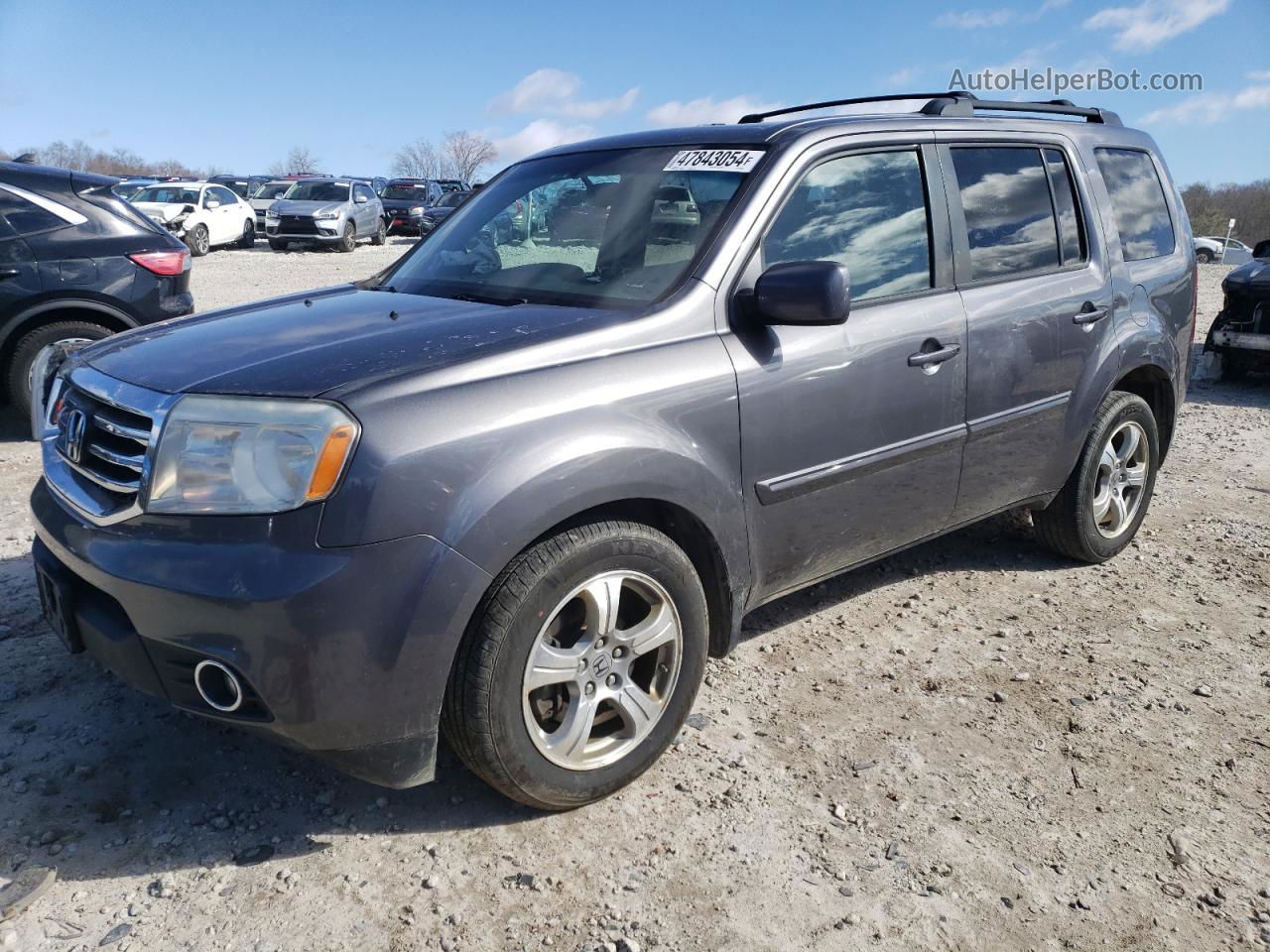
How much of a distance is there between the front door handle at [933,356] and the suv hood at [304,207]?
74.3ft

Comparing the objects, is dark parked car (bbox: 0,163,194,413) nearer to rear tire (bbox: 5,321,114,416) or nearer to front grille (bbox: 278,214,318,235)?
rear tire (bbox: 5,321,114,416)

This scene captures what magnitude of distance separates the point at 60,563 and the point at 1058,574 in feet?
12.7

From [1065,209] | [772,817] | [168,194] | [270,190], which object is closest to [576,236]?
[772,817]

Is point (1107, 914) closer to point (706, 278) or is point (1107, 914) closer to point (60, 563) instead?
point (706, 278)

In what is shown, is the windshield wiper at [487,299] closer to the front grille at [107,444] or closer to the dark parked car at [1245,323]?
the front grille at [107,444]

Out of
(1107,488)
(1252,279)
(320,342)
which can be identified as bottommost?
(1107,488)

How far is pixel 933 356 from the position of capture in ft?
11.2

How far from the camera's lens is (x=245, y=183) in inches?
1510

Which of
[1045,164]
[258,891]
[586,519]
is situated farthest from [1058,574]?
[258,891]

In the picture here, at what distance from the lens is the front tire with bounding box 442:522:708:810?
8.04 feet

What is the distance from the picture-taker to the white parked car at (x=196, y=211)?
2219 centimetres

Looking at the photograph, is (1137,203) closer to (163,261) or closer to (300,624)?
(300,624)

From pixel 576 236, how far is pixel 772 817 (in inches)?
73.4

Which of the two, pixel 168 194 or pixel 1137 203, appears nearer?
pixel 1137 203
